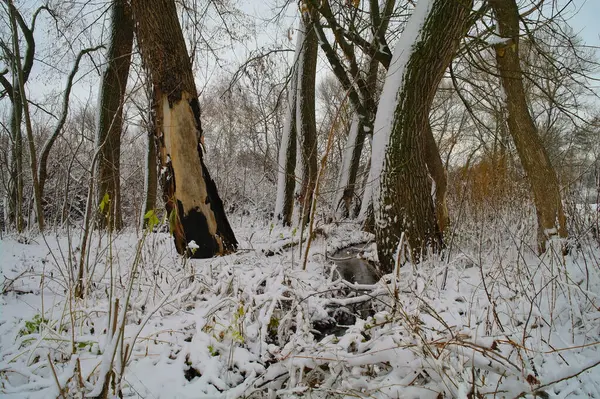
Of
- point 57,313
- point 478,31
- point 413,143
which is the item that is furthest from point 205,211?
point 478,31

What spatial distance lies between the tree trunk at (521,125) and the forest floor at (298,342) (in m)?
1.12

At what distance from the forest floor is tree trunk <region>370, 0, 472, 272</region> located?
0.64 metres

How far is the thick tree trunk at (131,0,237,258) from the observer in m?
3.29

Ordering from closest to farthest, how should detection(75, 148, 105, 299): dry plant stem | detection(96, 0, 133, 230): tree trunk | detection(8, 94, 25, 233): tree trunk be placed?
1. detection(75, 148, 105, 299): dry plant stem
2. detection(96, 0, 133, 230): tree trunk
3. detection(8, 94, 25, 233): tree trunk

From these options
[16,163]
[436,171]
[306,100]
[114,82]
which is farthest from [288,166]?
[16,163]

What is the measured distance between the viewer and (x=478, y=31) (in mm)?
4641

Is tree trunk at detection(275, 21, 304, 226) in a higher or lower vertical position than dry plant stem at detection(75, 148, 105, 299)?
higher

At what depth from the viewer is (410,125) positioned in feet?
10.4

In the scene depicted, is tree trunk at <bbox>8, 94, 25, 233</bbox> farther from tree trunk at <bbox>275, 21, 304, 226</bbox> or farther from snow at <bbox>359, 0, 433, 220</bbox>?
snow at <bbox>359, 0, 433, 220</bbox>

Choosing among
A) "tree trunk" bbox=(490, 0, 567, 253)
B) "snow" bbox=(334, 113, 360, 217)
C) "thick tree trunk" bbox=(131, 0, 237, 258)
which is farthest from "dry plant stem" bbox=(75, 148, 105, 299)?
"snow" bbox=(334, 113, 360, 217)

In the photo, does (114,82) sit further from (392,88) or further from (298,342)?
(298,342)

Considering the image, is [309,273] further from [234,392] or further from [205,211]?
[234,392]

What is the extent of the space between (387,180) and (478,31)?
3.14 m

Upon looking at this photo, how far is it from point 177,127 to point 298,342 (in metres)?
2.68
